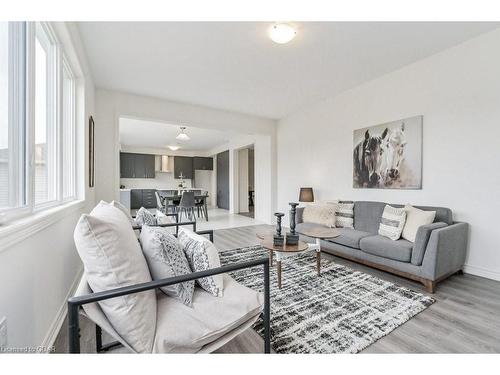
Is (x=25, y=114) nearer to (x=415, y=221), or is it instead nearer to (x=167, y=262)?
(x=167, y=262)

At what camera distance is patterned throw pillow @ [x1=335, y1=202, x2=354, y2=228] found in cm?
348

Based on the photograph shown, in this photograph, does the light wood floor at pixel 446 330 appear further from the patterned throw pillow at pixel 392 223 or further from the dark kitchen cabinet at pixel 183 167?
the dark kitchen cabinet at pixel 183 167

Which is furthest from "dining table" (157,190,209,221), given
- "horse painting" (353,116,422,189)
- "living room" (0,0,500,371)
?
"horse painting" (353,116,422,189)

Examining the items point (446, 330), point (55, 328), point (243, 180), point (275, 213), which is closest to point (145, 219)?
point (55, 328)

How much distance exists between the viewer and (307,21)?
2.30 metres

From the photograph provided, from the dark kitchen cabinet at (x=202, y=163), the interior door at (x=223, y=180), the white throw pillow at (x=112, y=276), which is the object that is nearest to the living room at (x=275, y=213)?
the white throw pillow at (x=112, y=276)

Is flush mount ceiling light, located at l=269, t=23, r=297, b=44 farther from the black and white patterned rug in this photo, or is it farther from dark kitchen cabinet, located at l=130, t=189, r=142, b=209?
dark kitchen cabinet, located at l=130, t=189, r=142, b=209

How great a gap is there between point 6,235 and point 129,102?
3.78m

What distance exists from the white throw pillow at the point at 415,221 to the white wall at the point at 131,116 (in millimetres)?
3710

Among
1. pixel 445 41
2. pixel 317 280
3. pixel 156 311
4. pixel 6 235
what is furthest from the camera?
pixel 445 41

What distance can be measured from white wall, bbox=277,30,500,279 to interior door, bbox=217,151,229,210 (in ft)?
18.3
